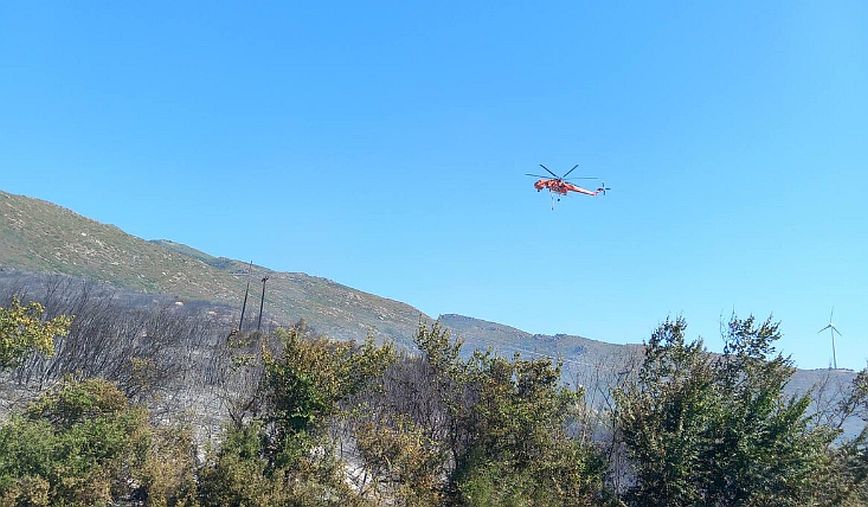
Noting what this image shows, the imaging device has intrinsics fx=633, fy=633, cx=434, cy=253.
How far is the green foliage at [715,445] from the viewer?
21453mm

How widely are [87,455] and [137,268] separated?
73401mm

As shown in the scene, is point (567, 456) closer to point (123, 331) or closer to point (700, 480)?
point (700, 480)

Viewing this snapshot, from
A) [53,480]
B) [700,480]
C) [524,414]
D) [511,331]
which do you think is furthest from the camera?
[511,331]

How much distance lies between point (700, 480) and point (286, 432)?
14190 millimetres

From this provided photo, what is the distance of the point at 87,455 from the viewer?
49.9 ft

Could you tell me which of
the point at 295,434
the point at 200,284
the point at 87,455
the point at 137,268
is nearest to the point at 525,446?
the point at 295,434

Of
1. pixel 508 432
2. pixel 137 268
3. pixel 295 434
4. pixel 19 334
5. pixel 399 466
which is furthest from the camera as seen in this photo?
pixel 137 268

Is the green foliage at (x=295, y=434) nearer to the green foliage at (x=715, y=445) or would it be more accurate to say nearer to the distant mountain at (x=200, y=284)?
the green foliage at (x=715, y=445)

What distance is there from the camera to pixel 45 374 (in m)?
33.5

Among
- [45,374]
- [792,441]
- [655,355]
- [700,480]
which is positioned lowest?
[45,374]

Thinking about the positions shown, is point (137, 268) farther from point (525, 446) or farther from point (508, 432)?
point (525, 446)

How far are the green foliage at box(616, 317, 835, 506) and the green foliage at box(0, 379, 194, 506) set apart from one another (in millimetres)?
14924

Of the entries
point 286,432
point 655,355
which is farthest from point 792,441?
point 286,432

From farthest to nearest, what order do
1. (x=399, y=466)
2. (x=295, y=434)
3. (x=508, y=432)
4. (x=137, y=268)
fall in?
(x=137, y=268)
(x=508, y=432)
(x=295, y=434)
(x=399, y=466)
